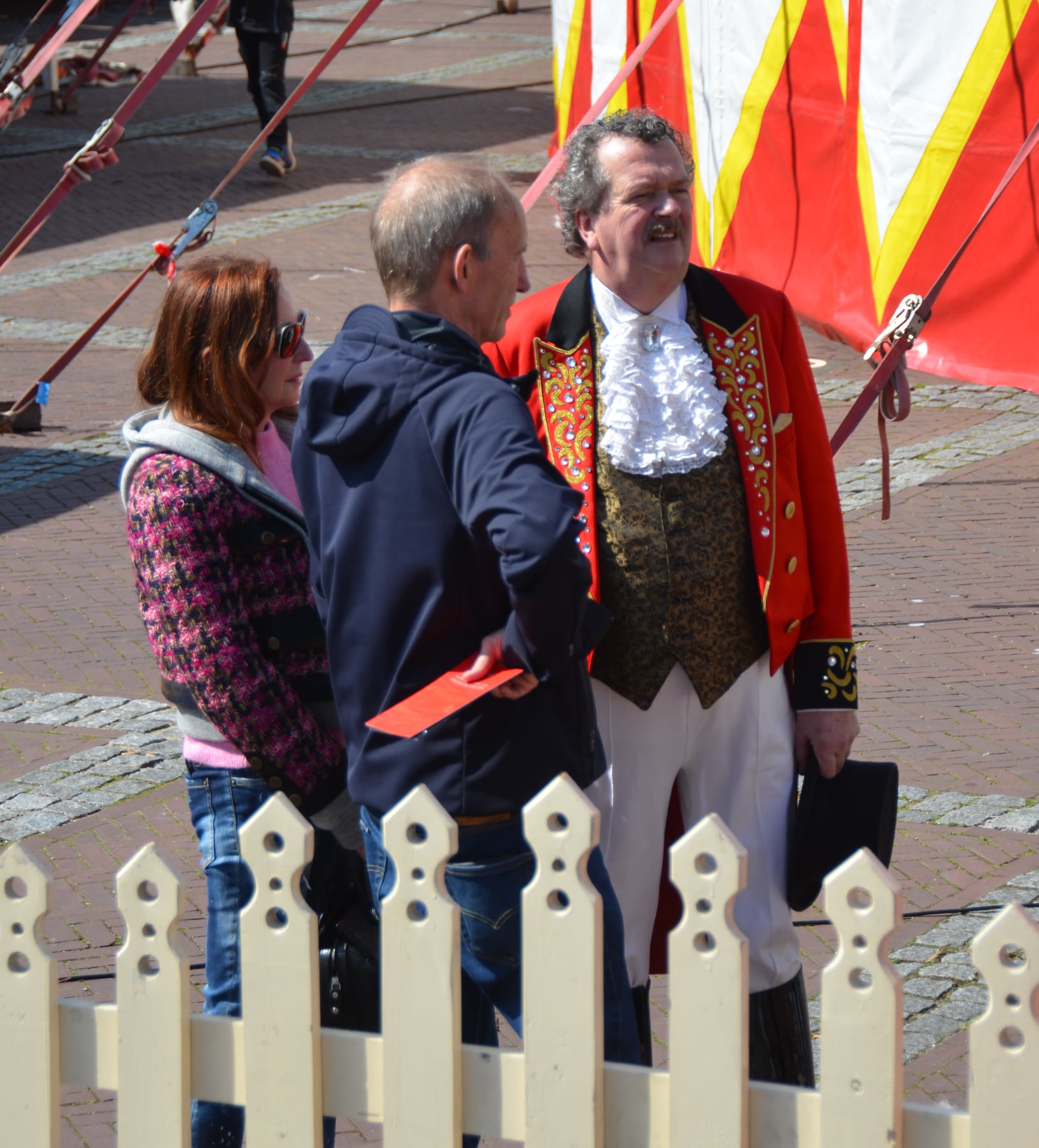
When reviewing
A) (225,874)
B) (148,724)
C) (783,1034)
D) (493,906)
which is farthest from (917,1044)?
(148,724)

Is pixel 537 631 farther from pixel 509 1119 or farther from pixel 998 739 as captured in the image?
pixel 998 739

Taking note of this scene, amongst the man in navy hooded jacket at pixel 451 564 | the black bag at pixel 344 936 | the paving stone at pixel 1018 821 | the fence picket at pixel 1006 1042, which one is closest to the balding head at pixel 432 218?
the man in navy hooded jacket at pixel 451 564

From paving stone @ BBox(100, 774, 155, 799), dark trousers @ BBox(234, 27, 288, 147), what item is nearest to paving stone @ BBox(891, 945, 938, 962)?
paving stone @ BBox(100, 774, 155, 799)

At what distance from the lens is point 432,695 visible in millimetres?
2346

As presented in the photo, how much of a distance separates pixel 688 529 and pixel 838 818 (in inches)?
22.4

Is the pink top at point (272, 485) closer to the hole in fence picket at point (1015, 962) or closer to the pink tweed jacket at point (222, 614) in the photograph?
the pink tweed jacket at point (222, 614)

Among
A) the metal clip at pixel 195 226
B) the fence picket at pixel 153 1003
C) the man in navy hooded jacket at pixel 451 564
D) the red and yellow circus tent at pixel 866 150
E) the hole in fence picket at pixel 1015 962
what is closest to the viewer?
the hole in fence picket at pixel 1015 962

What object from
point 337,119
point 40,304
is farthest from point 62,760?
point 337,119

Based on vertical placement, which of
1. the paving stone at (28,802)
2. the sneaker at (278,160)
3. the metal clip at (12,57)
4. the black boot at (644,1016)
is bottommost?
the paving stone at (28,802)

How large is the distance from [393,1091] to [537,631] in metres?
0.60

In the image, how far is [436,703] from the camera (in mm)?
2328

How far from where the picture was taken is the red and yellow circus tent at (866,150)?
8.66 metres

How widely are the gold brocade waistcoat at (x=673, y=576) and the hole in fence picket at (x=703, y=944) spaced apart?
866 mm

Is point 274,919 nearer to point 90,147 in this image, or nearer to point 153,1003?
point 153,1003
